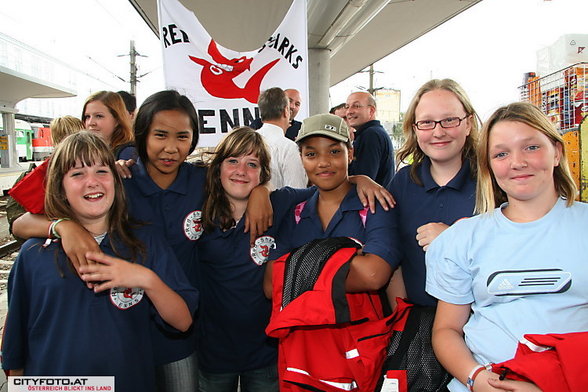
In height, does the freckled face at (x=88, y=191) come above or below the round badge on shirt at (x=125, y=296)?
above

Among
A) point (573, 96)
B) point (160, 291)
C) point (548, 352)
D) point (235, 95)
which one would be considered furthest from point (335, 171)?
point (573, 96)

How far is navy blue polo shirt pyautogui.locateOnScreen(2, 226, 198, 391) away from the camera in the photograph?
1630 mm

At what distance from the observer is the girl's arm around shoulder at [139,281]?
1587 millimetres

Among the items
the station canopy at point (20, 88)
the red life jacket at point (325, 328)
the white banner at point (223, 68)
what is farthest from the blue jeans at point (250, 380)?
the station canopy at point (20, 88)

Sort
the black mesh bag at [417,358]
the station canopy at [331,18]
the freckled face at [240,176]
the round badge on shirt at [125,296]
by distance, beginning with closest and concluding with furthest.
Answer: the black mesh bag at [417,358]
the round badge on shirt at [125,296]
the freckled face at [240,176]
the station canopy at [331,18]

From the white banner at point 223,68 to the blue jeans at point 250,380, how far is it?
2526 millimetres

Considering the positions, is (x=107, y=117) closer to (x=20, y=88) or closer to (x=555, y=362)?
(x=555, y=362)

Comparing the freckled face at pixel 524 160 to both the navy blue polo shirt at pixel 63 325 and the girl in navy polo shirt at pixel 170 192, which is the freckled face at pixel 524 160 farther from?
the navy blue polo shirt at pixel 63 325

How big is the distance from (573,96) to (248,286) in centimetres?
444

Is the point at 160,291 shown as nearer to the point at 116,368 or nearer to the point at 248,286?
the point at 116,368

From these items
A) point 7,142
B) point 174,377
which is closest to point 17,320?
point 174,377

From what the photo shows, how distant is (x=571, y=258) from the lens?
52.5 inches

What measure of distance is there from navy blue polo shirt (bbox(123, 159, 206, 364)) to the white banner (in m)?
1.96

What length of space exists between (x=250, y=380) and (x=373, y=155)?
9.00ft
